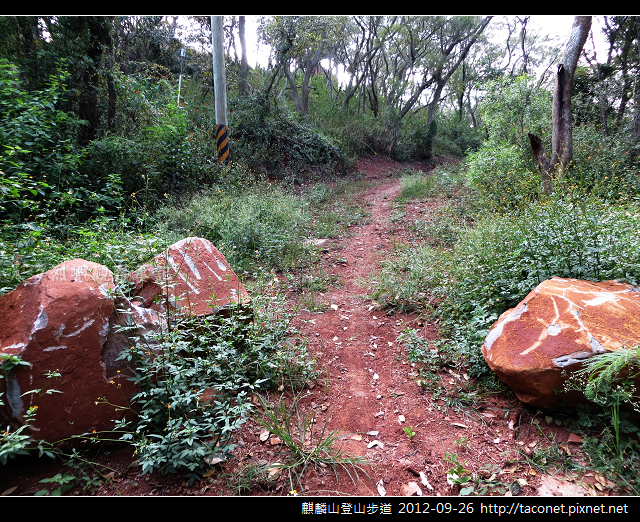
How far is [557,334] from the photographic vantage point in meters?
2.35

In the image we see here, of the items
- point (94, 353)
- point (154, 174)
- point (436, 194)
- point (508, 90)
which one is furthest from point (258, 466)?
point (508, 90)

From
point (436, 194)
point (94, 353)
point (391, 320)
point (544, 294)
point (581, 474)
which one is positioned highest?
point (436, 194)

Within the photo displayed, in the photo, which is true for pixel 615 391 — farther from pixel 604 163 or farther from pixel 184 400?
pixel 604 163

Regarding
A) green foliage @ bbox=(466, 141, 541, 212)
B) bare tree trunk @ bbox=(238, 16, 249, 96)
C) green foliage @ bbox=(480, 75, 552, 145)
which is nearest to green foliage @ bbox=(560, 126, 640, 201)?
green foliage @ bbox=(466, 141, 541, 212)

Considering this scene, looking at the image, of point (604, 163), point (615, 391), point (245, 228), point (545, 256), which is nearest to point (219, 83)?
point (245, 228)

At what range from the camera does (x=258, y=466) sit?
2025mm

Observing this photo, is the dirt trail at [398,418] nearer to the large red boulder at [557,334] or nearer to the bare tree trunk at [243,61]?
the large red boulder at [557,334]

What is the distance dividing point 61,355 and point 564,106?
8.07 metres

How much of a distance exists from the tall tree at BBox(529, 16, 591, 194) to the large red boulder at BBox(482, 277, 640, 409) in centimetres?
384

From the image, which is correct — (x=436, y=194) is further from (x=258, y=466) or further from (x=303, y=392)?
(x=258, y=466)

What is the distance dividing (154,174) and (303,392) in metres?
5.84

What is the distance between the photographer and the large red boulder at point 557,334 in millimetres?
2215

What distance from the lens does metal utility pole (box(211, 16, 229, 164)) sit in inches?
311

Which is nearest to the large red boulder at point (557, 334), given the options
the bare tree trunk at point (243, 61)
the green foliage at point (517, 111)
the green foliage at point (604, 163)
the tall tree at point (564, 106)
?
the tall tree at point (564, 106)
